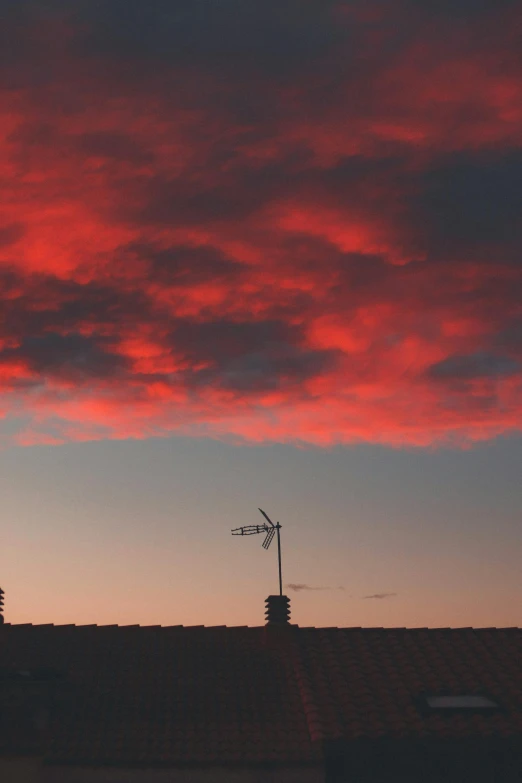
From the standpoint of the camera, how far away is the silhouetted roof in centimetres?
2455

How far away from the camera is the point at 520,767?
82.9 feet

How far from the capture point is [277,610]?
3167 cm

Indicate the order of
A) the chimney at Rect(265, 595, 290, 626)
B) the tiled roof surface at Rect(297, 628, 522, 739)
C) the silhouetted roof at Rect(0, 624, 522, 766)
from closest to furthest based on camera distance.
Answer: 1. the silhouetted roof at Rect(0, 624, 522, 766)
2. the tiled roof surface at Rect(297, 628, 522, 739)
3. the chimney at Rect(265, 595, 290, 626)

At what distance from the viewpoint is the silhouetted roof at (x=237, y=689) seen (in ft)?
80.5

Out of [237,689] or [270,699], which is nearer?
[270,699]

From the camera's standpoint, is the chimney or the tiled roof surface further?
the chimney

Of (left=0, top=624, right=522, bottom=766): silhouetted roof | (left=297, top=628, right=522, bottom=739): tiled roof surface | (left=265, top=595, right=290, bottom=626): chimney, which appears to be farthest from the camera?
(left=265, top=595, right=290, bottom=626): chimney

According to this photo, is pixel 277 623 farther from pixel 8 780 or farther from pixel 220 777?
pixel 8 780

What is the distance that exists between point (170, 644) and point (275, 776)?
704 cm

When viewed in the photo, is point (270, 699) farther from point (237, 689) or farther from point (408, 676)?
point (408, 676)

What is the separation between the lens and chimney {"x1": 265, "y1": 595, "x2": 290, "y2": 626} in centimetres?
3130

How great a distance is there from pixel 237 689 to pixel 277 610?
4445 millimetres

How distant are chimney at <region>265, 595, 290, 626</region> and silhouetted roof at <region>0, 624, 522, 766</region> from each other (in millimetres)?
395

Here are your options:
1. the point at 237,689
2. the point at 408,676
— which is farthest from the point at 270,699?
the point at 408,676
